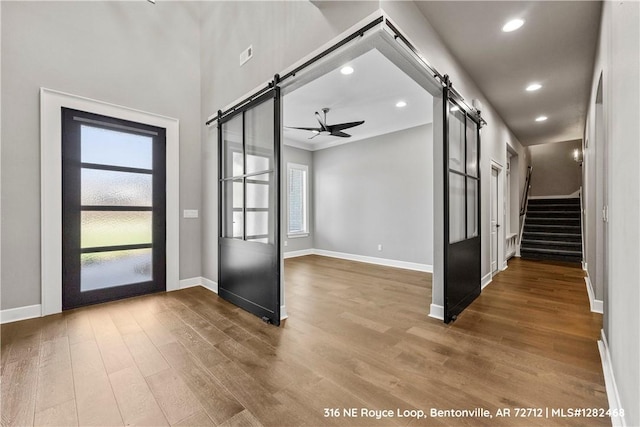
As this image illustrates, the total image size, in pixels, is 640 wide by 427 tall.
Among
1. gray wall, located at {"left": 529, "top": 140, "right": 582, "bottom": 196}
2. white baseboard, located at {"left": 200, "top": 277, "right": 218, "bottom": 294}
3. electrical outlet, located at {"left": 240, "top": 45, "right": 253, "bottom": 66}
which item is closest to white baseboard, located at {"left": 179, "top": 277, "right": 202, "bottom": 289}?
white baseboard, located at {"left": 200, "top": 277, "right": 218, "bottom": 294}

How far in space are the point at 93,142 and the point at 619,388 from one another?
519cm

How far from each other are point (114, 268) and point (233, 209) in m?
1.70

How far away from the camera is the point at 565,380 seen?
6.06 feet

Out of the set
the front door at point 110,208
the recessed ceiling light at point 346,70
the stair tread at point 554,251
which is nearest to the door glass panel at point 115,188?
the front door at point 110,208

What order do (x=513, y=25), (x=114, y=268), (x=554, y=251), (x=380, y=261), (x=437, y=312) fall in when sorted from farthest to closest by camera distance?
(x=554, y=251), (x=380, y=261), (x=114, y=268), (x=437, y=312), (x=513, y=25)

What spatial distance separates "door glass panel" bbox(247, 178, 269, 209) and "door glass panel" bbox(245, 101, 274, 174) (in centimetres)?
18

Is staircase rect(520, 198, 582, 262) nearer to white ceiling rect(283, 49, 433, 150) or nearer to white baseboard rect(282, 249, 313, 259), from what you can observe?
white ceiling rect(283, 49, 433, 150)

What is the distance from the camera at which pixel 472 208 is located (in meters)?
3.69

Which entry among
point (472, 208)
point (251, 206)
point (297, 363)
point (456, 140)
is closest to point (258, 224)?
point (251, 206)

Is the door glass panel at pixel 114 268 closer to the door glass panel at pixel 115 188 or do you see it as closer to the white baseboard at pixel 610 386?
the door glass panel at pixel 115 188

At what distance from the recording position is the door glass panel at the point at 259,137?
2.89 metres

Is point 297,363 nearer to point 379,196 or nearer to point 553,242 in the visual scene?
point 379,196

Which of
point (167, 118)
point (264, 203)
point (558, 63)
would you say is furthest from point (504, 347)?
point (167, 118)

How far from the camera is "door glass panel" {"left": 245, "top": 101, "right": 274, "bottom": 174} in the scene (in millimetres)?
2895
